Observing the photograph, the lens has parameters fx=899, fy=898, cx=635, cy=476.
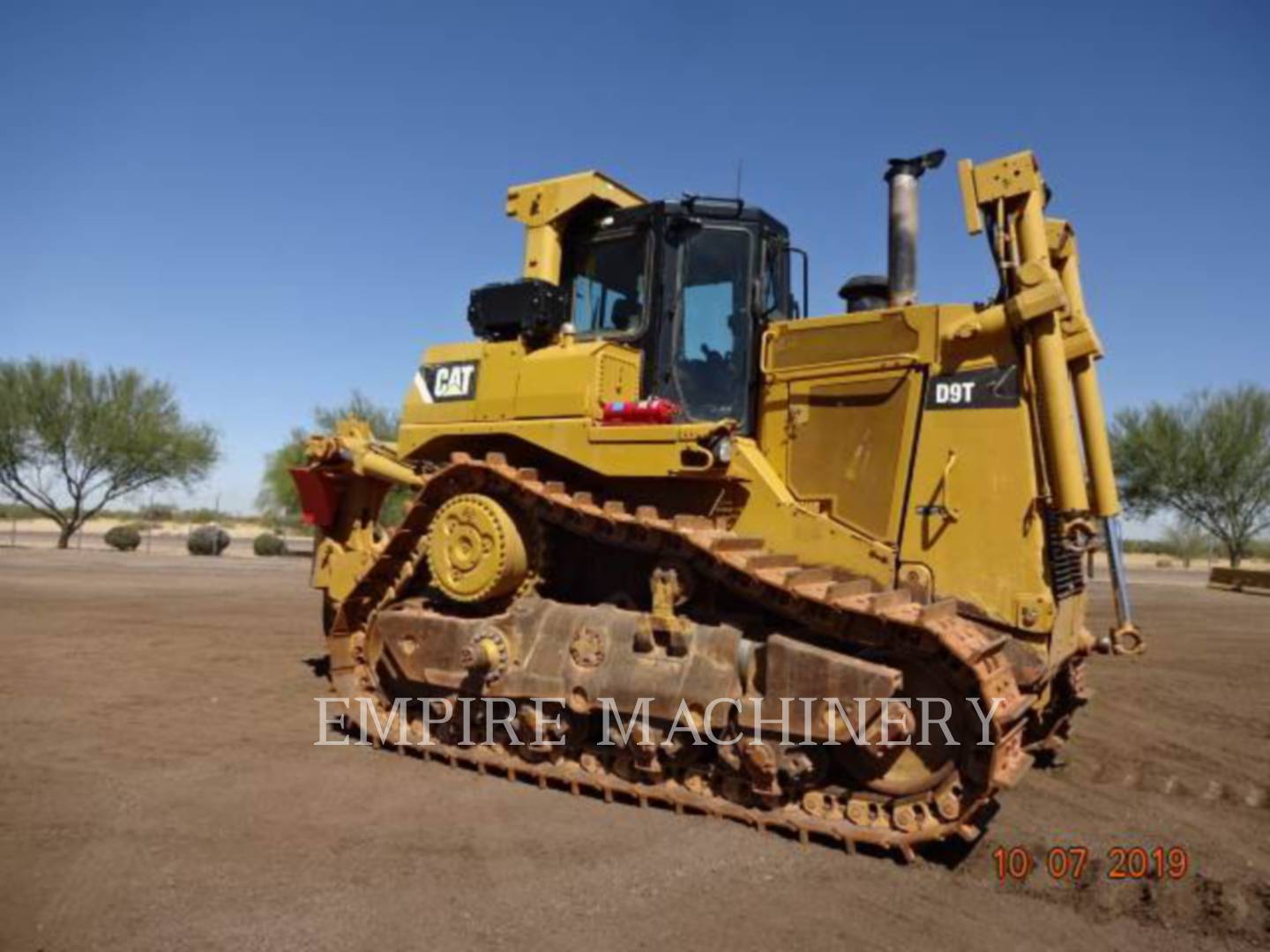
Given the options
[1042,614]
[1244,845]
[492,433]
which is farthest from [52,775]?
[1244,845]

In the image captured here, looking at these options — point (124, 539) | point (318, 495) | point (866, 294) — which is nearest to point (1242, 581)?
point (866, 294)

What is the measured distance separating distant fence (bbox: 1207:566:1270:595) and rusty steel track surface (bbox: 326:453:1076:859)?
3065 centimetres

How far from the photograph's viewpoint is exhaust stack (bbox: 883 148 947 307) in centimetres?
673

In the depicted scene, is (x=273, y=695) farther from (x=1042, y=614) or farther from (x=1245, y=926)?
(x=1245, y=926)

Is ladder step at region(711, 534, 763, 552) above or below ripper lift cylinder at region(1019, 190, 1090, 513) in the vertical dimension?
below

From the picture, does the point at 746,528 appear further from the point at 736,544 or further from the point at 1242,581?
the point at 1242,581

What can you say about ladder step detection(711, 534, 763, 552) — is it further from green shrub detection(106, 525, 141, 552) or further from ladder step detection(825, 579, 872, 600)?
green shrub detection(106, 525, 141, 552)

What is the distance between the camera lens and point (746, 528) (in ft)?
21.3

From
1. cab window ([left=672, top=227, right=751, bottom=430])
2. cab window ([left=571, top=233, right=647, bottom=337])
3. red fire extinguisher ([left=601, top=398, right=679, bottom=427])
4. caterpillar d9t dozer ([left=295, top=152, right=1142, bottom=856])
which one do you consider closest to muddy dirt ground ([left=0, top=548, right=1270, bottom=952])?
caterpillar d9t dozer ([left=295, top=152, right=1142, bottom=856])

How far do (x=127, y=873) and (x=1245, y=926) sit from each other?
5.54 m

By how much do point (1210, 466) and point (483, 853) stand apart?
48.5 metres

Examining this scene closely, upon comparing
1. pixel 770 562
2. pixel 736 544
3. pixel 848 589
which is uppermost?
pixel 736 544

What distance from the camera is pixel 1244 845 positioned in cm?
551
